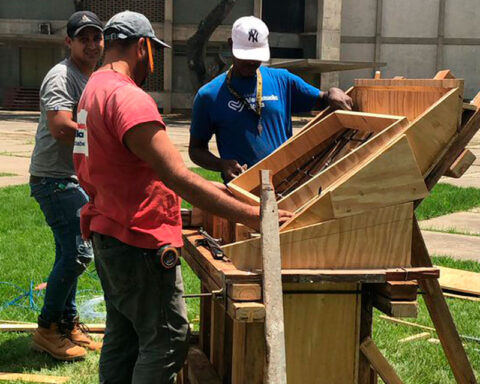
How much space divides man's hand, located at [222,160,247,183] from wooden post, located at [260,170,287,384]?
1346 millimetres

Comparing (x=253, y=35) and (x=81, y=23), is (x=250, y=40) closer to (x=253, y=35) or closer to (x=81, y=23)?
(x=253, y=35)

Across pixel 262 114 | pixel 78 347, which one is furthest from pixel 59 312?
pixel 262 114

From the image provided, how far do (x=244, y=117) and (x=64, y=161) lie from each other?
3.74 feet

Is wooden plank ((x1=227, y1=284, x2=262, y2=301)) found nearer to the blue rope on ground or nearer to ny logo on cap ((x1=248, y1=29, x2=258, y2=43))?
ny logo on cap ((x1=248, y1=29, x2=258, y2=43))

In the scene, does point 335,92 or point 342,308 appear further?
point 335,92

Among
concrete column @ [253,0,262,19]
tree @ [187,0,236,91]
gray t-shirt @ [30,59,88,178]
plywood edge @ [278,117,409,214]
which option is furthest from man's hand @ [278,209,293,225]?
concrete column @ [253,0,262,19]

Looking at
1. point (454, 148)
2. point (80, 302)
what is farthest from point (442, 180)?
point (454, 148)

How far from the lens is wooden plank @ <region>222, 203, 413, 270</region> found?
3258 millimetres

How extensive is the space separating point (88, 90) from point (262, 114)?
1689 millimetres

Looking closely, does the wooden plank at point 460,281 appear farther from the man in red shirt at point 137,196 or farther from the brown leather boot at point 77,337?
the man in red shirt at point 137,196

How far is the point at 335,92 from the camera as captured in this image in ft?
14.1

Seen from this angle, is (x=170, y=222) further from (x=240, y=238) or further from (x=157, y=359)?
(x=157, y=359)

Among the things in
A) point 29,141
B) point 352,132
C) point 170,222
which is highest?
point 352,132

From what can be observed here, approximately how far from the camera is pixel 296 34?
139 feet
